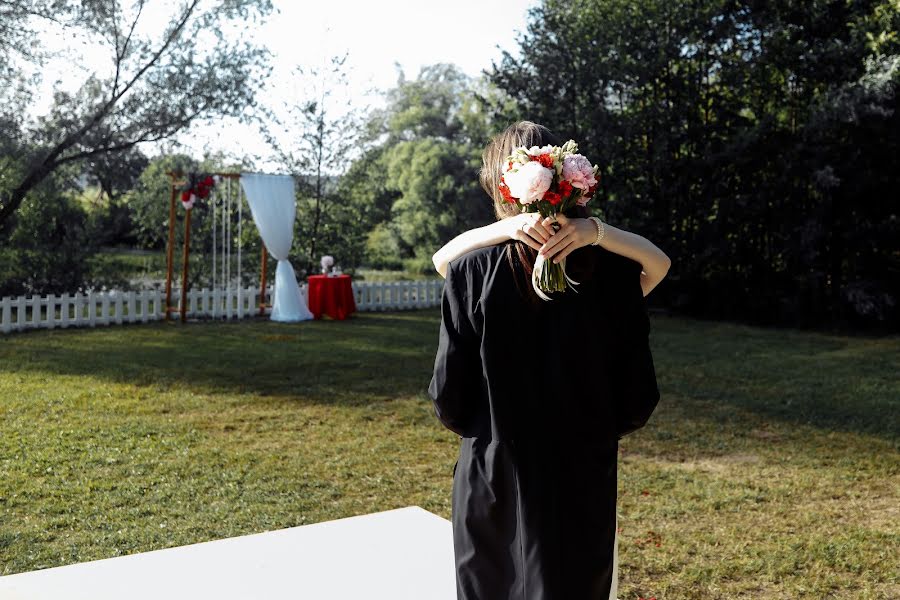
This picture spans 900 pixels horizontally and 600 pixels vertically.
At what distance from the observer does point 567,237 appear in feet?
6.19

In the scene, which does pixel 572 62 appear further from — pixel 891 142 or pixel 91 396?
pixel 91 396

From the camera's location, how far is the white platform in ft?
10.2

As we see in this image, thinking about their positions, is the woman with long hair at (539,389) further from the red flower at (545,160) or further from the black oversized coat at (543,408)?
the red flower at (545,160)

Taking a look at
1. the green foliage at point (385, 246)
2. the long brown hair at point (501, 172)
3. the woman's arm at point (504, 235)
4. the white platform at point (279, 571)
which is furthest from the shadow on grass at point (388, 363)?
the green foliage at point (385, 246)

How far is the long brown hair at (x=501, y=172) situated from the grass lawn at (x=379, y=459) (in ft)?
7.23

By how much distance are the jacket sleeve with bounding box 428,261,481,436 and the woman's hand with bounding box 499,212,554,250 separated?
0.18 m

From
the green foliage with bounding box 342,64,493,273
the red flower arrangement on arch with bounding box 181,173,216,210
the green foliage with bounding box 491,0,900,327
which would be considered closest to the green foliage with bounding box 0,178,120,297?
the red flower arrangement on arch with bounding box 181,173,216,210

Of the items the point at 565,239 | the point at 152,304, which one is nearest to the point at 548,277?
the point at 565,239

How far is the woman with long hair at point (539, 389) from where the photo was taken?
A: 6.46ft

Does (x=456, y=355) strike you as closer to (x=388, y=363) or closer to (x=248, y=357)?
(x=388, y=363)

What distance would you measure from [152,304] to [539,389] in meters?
12.8

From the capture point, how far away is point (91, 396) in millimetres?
7363

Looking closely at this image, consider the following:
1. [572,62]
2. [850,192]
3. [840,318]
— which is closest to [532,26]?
[572,62]

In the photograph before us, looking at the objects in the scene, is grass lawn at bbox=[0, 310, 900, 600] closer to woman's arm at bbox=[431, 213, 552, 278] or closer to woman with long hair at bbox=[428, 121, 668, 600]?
woman with long hair at bbox=[428, 121, 668, 600]
